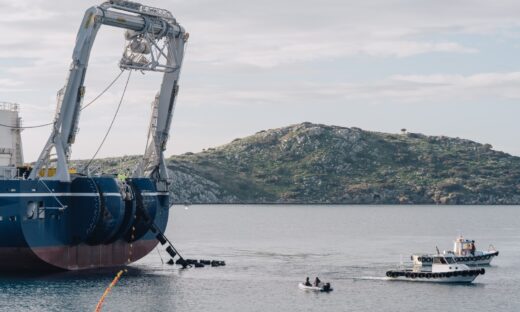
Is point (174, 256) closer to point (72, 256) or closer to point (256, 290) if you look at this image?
point (72, 256)

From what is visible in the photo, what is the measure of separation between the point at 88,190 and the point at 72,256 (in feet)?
23.5

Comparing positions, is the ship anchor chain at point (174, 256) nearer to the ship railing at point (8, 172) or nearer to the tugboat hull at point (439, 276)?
the ship railing at point (8, 172)

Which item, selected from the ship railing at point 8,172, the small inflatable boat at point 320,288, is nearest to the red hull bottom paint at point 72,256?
the ship railing at point 8,172

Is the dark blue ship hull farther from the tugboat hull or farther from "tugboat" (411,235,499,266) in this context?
"tugboat" (411,235,499,266)

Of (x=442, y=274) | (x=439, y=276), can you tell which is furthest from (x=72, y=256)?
(x=442, y=274)

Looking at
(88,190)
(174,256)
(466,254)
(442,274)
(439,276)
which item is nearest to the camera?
(88,190)

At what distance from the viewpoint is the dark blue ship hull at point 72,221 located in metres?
88.3

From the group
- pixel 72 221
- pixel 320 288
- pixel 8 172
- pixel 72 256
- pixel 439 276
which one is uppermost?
pixel 8 172

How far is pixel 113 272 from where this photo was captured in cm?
9994

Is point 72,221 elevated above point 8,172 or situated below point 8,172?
below

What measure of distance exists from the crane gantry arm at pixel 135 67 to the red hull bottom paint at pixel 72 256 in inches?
286

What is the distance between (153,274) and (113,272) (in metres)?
5.52

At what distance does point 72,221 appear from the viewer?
93.7 meters

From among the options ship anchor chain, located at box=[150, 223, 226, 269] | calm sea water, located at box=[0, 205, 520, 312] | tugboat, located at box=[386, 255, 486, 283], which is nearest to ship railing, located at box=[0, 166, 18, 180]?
calm sea water, located at box=[0, 205, 520, 312]
